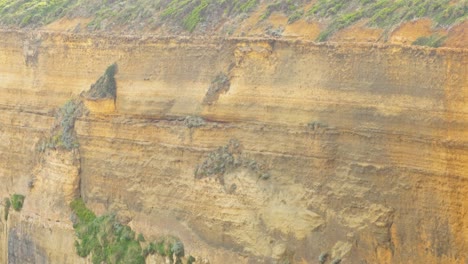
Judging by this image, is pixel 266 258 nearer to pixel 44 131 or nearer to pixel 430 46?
pixel 430 46

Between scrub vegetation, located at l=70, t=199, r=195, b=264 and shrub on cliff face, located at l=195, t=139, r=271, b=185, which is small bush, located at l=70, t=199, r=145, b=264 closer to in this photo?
scrub vegetation, located at l=70, t=199, r=195, b=264

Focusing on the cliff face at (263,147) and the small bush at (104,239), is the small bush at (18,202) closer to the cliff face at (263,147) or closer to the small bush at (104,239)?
the cliff face at (263,147)

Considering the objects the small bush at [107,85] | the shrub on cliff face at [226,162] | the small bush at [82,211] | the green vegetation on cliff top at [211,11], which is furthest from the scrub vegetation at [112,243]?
the green vegetation on cliff top at [211,11]

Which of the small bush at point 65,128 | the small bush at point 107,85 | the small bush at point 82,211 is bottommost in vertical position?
the small bush at point 82,211

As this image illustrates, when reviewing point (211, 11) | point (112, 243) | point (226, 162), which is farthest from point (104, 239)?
point (211, 11)

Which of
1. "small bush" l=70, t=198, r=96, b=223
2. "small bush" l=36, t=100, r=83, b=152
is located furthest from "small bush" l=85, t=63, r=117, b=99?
"small bush" l=70, t=198, r=96, b=223

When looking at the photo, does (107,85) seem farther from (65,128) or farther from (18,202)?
(18,202)

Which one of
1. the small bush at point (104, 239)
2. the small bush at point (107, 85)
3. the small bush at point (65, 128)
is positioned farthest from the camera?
the small bush at point (65, 128)

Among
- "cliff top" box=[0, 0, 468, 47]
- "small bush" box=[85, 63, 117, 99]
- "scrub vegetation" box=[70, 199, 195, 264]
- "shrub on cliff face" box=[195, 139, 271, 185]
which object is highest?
"cliff top" box=[0, 0, 468, 47]
